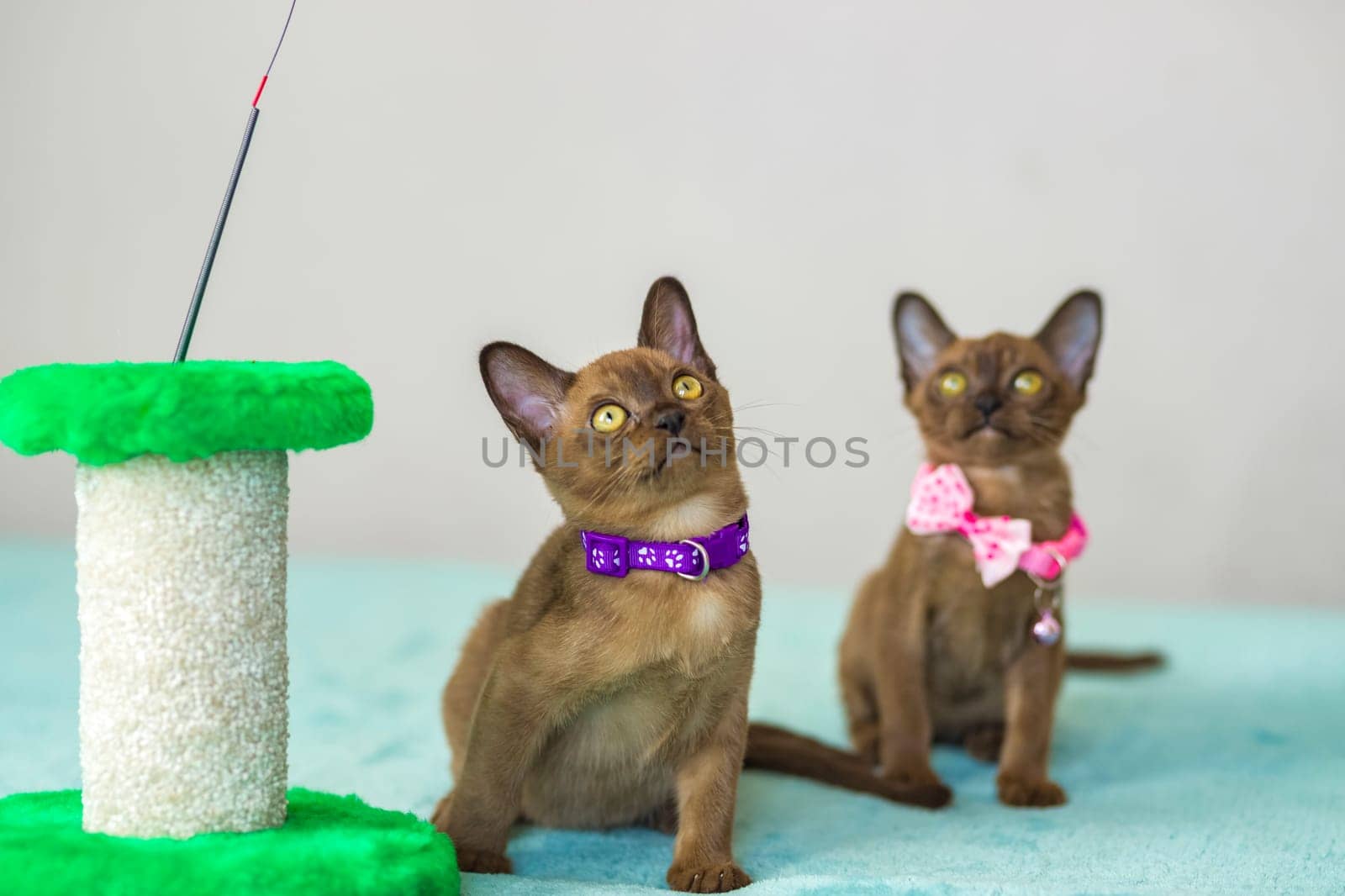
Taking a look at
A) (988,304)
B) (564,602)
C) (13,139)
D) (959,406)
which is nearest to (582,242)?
(988,304)

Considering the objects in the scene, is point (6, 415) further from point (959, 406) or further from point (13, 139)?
point (13, 139)

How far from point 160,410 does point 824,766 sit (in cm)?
107

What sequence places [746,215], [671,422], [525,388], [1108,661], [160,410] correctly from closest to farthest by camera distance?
[160,410], [671,422], [525,388], [1108,661], [746,215]

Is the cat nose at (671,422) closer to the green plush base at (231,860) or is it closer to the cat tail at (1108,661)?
the green plush base at (231,860)

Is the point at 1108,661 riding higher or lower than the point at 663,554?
lower

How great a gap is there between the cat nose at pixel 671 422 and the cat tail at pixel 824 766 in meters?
0.59

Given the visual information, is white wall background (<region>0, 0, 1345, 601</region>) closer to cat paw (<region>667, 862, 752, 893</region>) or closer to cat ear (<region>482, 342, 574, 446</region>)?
cat ear (<region>482, 342, 574, 446</region>)

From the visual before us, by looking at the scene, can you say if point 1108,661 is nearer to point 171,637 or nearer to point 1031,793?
point 1031,793

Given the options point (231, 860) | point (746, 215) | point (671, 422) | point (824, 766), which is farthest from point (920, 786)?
point (746, 215)

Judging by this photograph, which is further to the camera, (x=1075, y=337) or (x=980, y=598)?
(x=1075, y=337)

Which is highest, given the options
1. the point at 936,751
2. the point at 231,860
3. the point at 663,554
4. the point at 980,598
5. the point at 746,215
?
the point at 746,215

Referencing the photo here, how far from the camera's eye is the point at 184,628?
110 centimetres

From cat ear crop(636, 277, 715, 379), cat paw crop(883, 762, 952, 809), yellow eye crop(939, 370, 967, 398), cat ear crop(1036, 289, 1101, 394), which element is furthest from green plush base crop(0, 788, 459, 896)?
cat ear crop(1036, 289, 1101, 394)

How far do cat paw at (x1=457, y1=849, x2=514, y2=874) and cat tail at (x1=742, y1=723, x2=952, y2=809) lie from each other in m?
0.46
